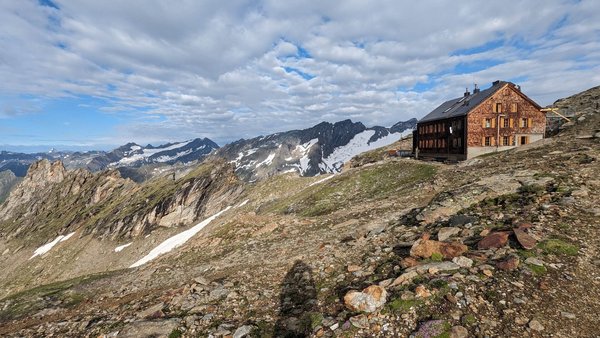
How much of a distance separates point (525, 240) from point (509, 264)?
2.23 metres

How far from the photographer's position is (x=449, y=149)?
5906cm

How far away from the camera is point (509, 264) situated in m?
11.3

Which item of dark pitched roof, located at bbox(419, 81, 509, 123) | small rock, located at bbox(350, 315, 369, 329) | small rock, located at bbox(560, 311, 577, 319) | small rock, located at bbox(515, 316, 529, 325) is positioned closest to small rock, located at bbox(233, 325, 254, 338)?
small rock, located at bbox(350, 315, 369, 329)

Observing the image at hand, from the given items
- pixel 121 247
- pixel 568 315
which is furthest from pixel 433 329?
pixel 121 247

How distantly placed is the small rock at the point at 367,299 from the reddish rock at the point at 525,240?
20.0ft

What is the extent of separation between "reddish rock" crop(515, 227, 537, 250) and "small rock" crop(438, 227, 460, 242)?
2713mm

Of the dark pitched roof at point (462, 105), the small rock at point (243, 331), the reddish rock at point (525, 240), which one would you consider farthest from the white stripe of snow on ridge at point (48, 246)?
the reddish rock at point (525, 240)

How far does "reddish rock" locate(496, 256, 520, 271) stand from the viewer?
36.7 ft

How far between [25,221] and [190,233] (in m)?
124

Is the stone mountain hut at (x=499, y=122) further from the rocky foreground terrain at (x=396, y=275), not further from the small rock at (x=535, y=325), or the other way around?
the small rock at (x=535, y=325)

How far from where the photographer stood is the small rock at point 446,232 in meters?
15.4

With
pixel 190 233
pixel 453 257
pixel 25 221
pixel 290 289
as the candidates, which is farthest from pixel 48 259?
pixel 453 257

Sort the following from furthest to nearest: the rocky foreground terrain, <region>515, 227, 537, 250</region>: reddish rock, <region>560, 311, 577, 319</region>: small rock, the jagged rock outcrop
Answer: the jagged rock outcrop, <region>515, 227, 537, 250</region>: reddish rock, the rocky foreground terrain, <region>560, 311, 577, 319</region>: small rock

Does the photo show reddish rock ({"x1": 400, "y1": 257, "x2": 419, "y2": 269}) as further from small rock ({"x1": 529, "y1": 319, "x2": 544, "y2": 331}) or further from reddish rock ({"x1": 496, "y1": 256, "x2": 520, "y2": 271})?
small rock ({"x1": 529, "y1": 319, "x2": 544, "y2": 331})
